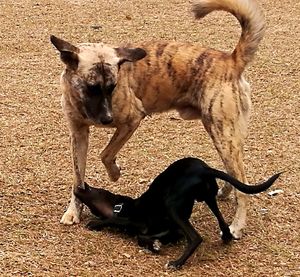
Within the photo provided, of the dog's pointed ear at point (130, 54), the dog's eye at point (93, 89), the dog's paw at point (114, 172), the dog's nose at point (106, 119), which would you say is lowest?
the dog's paw at point (114, 172)

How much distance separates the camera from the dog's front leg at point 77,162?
4.73 m

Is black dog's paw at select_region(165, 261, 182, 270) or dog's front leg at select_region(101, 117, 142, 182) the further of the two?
dog's front leg at select_region(101, 117, 142, 182)

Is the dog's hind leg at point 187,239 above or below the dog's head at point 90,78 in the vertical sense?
below

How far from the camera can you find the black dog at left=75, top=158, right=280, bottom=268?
14.0 feet

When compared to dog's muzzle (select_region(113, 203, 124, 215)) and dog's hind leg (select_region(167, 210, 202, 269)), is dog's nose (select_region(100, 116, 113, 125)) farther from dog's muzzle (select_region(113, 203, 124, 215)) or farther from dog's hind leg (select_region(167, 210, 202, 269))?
dog's hind leg (select_region(167, 210, 202, 269))

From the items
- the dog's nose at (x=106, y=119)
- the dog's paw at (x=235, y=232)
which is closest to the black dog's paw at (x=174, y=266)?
the dog's paw at (x=235, y=232)

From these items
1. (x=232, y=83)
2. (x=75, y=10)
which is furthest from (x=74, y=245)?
(x=75, y=10)

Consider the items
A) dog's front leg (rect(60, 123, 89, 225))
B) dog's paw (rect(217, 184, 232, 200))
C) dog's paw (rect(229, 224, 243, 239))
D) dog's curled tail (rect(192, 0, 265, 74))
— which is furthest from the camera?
dog's paw (rect(217, 184, 232, 200))

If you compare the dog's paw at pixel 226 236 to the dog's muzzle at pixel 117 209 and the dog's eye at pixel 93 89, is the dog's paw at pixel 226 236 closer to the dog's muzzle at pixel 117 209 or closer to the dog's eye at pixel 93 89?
the dog's muzzle at pixel 117 209

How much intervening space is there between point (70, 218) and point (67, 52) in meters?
1.06

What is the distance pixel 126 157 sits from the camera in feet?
19.0

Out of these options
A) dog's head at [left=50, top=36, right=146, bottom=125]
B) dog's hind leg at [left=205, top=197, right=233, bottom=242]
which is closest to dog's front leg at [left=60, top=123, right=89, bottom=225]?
dog's head at [left=50, top=36, right=146, bottom=125]

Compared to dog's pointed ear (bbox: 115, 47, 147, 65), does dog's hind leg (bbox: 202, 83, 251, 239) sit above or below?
below

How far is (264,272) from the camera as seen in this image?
4230 mm
